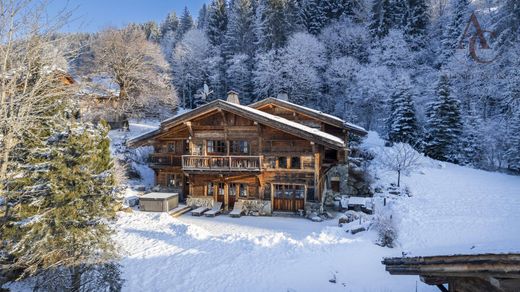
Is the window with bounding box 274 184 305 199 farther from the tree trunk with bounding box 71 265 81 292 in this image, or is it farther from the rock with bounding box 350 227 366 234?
the tree trunk with bounding box 71 265 81 292

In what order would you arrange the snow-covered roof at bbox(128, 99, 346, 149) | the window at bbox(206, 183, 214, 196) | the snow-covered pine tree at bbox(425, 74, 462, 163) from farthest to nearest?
1. the snow-covered pine tree at bbox(425, 74, 462, 163)
2. the window at bbox(206, 183, 214, 196)
3. the snow-covered roof at bbox(128, 99, 346, 149)

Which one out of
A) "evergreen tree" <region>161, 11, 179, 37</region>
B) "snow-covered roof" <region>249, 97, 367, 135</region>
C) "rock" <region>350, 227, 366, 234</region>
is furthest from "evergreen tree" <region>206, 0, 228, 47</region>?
"rock" <region>350, 227, 366, 234</region>

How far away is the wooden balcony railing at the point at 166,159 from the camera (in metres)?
23.9

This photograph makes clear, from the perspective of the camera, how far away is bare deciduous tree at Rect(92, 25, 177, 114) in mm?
34781

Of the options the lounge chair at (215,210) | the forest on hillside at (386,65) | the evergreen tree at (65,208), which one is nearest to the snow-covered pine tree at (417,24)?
the forest on hillside at (386,65)

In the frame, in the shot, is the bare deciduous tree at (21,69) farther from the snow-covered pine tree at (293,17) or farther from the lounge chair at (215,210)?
the snow-covered pine tree at (293,17)

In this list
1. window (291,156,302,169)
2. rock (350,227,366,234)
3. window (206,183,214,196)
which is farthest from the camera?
window (206,183,214,196)

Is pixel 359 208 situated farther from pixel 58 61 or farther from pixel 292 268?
pixel 58 61

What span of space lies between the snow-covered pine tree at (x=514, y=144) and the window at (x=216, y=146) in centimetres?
2638

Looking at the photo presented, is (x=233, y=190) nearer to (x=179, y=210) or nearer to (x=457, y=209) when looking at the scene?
(x=179, y=210)

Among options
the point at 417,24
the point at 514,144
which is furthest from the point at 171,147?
the point at 417,24

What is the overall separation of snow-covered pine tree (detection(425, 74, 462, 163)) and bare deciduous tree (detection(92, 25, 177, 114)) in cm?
2904

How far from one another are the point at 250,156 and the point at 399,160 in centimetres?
1501

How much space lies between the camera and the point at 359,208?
66.4 ft
